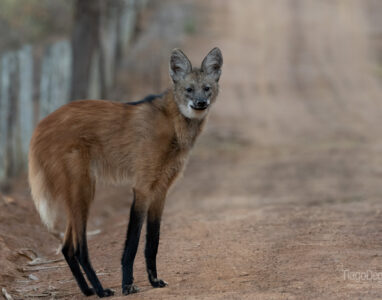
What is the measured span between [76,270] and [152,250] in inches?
25.4

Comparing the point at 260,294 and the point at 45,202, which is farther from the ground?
the point at 45,202

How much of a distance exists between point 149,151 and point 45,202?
0.98 m

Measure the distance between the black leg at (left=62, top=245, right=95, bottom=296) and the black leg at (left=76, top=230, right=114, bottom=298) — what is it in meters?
0.10

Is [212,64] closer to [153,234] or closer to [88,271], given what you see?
[153,234]

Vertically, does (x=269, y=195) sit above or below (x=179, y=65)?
below

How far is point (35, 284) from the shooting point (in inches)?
198

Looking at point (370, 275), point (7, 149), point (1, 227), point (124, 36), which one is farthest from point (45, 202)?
point (124, 36)

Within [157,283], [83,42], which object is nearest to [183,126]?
[157,283]

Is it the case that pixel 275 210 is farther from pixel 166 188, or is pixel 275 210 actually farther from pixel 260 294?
pixel 260 294

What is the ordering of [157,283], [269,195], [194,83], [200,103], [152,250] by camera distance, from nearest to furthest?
[157,283], [152,250], [200,103], [194,83], [269,195]

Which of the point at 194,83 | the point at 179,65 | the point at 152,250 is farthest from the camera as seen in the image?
the point at 179,65

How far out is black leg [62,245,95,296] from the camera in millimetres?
4695

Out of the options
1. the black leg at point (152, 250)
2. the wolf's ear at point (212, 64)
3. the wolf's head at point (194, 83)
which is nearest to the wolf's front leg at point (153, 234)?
the black leg at point (152, 250)

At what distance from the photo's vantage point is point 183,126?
493 centimetres
